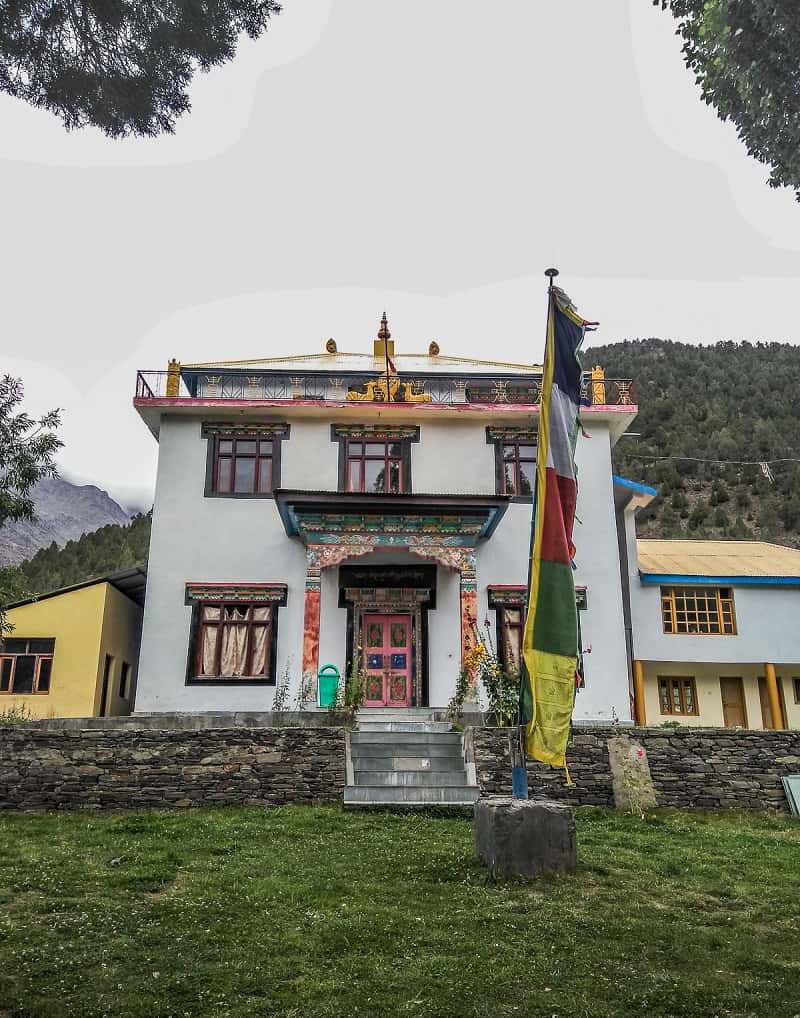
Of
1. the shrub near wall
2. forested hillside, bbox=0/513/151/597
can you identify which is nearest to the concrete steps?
the shrub near wall

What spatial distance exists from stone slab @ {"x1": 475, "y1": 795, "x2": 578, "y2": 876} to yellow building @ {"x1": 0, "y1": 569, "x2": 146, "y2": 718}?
41.1 ft

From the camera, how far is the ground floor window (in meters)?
23.2

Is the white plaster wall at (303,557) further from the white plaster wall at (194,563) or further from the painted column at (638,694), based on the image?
the painted column at (638,694)

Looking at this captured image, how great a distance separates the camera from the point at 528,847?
969 cm

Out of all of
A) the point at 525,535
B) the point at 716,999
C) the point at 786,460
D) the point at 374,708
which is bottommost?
the point at 716,999

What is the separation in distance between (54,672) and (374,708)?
7158mm

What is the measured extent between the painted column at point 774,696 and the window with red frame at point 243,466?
1284 centimetres

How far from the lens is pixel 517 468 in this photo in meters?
21.3

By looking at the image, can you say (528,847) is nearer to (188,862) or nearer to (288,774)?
(188,862)

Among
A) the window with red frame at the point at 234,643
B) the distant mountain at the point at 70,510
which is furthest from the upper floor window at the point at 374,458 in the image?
the distant mountain at the point at 70,510

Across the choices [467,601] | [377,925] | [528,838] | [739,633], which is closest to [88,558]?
[467,601]

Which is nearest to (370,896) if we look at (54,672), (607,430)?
(54,672)

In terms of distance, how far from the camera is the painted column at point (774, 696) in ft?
72.0

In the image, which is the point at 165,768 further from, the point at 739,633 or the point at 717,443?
the point at 717,443
